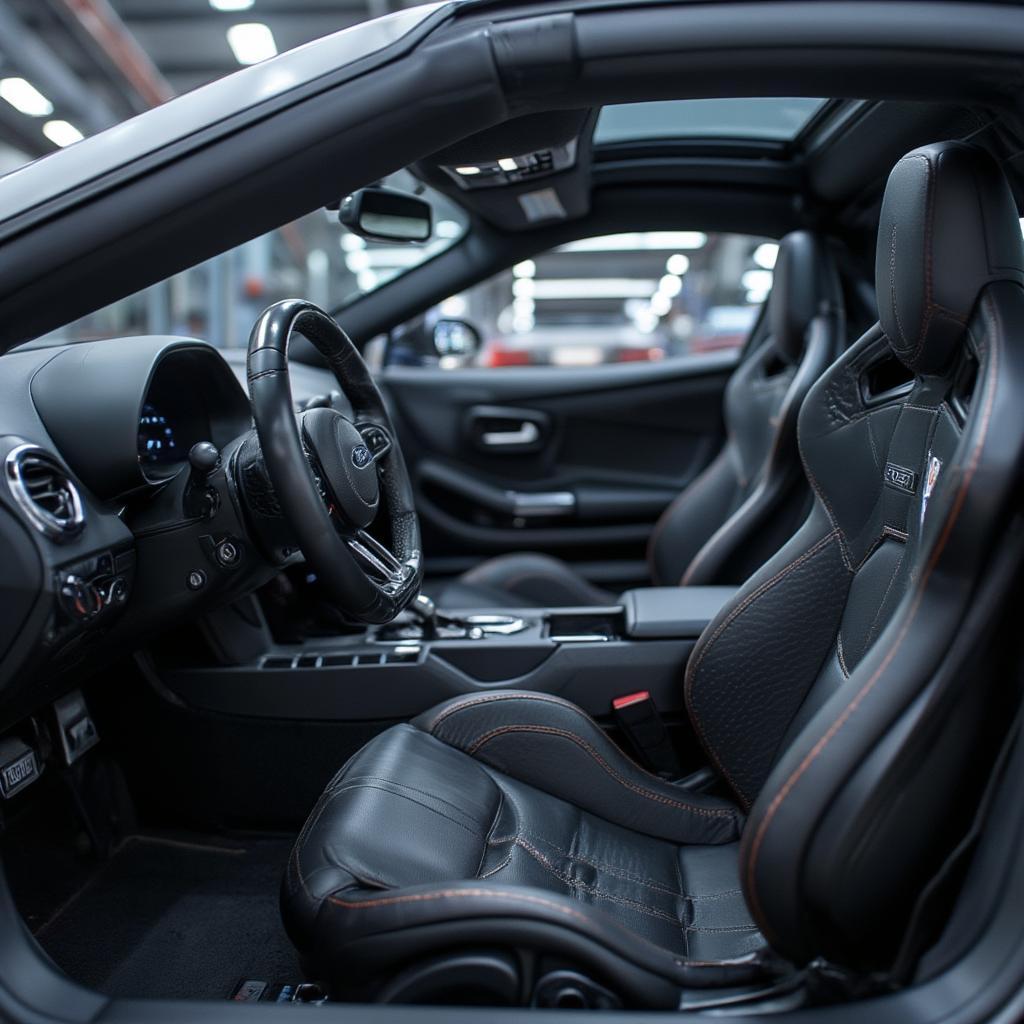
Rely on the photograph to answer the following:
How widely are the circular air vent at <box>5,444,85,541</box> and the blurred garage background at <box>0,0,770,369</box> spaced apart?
7.6 inches

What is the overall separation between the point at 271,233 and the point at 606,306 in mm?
18770

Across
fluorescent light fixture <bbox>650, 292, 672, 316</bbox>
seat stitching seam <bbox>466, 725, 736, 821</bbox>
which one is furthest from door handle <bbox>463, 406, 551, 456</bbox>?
fluorescent light fixture <bbox>650, 292, 672, 316</bbox>

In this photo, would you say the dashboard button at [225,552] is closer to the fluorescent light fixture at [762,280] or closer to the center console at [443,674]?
the center console at [443,674]

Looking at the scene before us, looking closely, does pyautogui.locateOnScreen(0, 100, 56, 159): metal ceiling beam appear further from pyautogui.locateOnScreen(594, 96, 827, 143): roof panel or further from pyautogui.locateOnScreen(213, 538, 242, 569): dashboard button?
pyautogui.locateOnScreen(213, 538, 242, 569): dashboard button

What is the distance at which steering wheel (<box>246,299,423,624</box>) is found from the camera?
1.18 meters

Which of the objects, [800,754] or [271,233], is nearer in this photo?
[800,754]

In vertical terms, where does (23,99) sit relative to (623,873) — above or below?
above

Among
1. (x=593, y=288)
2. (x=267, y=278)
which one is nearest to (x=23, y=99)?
(x=267, y=278)

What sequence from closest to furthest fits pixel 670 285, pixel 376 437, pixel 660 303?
pixel 376 437 → pixel 670 285 → pixel 660 303

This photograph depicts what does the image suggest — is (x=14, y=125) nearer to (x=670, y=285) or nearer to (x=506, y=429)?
(x=506, y=429)

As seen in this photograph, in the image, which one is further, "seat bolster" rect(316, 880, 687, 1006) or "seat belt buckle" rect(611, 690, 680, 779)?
"seat belt buckle" rect(611, 690, 680, 779)

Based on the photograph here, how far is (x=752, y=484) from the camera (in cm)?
258

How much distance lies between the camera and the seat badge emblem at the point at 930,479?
3.75ft

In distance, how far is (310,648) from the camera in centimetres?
192
